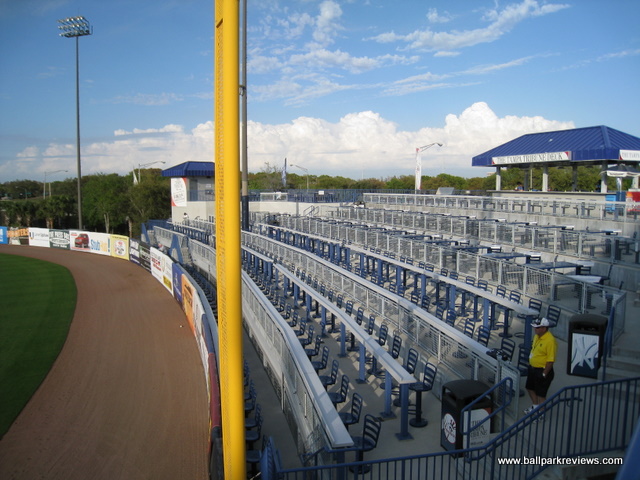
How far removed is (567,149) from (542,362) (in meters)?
28.2

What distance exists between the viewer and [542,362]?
7.70 meters

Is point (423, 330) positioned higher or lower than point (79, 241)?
higher

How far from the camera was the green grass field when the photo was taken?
14.9 meters

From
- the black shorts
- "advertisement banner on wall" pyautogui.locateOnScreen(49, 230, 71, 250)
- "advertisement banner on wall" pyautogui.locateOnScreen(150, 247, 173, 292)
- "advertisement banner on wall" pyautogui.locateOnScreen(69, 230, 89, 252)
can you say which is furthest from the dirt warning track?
"advertisement banner on wall" pyautogui.locateOnScreen(49, 230, 71, 250)

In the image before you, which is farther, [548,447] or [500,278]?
[500,278]

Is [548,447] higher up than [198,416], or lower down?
higher up

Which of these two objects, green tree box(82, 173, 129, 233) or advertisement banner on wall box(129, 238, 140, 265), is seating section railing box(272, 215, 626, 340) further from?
green tree box(82, 173, 129, 233)

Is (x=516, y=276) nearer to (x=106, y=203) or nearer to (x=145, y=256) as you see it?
(x=145, y=256)

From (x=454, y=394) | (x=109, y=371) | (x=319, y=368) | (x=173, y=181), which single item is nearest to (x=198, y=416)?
(x=319, y=368)

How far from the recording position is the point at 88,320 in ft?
75.0

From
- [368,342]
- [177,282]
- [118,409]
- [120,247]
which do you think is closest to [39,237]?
[120,247]

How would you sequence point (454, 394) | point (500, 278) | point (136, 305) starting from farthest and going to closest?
point (136, 305) → point (500, 278) → point (454, 394)

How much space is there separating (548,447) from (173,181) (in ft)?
156

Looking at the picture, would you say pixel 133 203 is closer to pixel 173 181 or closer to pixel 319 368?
pixel 173 181
